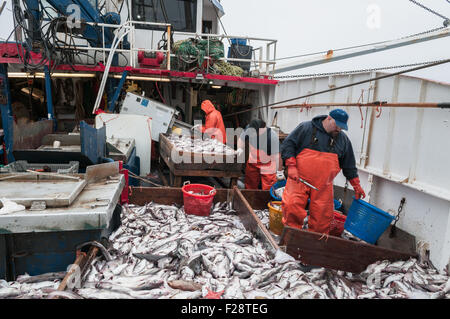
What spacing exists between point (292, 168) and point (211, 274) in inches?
73.8

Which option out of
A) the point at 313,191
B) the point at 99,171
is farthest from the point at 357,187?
the point at 99,171

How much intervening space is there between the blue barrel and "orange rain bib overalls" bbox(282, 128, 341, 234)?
1.21 feet

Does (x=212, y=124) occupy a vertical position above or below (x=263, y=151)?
above

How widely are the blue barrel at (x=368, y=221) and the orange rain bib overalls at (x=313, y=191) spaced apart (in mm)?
368

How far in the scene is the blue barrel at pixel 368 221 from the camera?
4039 mm

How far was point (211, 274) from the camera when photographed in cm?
307

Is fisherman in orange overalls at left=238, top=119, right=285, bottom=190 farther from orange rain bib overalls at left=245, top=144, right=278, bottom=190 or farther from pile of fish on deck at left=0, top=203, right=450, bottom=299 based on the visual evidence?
pile of fish on deck at left=0, top=203, right=450, bottom=299

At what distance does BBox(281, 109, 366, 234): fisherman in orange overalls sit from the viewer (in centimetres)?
402

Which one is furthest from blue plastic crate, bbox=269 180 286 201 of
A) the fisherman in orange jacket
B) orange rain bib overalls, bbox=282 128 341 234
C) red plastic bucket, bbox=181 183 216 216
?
the fisherman in orange jacket

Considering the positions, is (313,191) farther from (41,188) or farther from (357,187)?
(41,188)

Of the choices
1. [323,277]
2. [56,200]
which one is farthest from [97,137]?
[323,277]

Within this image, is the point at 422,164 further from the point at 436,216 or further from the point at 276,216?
the point at 276,216

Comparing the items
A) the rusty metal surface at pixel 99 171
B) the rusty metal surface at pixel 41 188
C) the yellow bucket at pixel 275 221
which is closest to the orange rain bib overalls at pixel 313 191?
the yellow bucket at pixel 275 221

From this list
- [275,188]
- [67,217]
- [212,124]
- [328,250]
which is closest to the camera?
[67,217]
